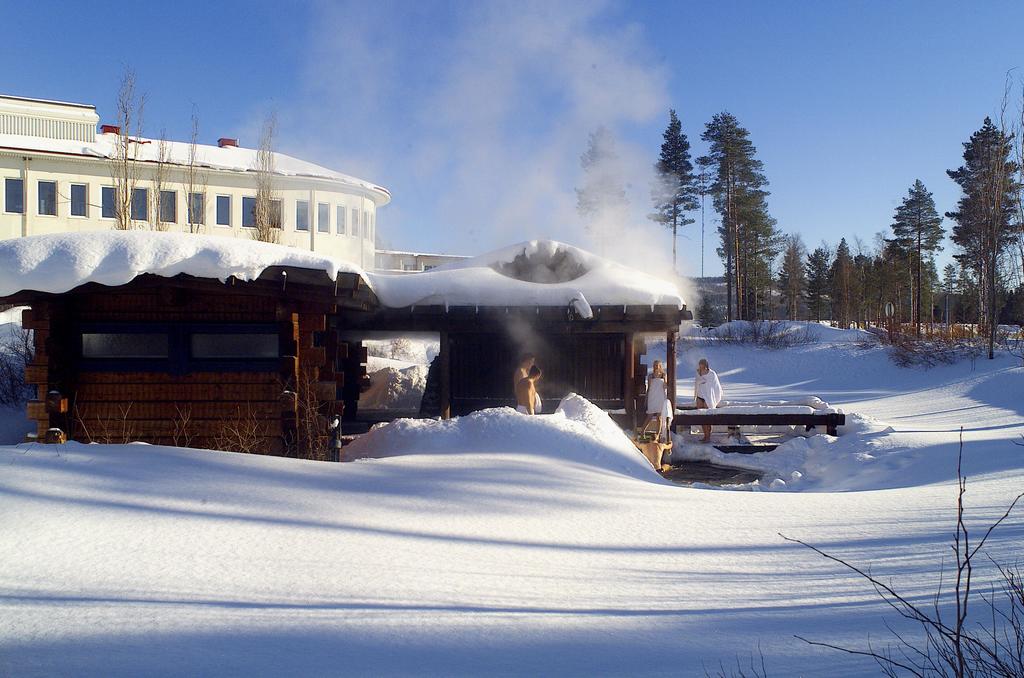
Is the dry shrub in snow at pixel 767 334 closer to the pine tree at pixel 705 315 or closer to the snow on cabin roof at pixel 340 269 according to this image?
the pine tree at pixel 705 315

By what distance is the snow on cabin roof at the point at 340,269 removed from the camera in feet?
24.4

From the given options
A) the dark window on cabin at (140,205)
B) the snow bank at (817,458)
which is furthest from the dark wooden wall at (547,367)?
the dark window on cabin at (140,205)

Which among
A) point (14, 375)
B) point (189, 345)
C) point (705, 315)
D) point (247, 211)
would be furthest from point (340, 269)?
point (705, 315)

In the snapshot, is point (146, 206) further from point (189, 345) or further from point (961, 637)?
point (961, 637)

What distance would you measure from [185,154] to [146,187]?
3886 millimetres

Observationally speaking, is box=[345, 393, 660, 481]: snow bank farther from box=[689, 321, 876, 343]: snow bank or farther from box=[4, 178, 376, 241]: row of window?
box=[689, 321, 876, 343]: snow bank

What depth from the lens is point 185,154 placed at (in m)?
31.5

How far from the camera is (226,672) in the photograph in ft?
9.71

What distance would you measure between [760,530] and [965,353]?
22.4 meters

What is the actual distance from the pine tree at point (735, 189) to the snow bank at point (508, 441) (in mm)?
37559

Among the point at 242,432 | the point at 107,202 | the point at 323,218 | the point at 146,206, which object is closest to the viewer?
the point at 242,432

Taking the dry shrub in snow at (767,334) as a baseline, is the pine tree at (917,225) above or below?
above

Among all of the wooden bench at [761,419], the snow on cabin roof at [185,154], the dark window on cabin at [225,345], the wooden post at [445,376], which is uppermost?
the snow on cabin roof at [185,154]

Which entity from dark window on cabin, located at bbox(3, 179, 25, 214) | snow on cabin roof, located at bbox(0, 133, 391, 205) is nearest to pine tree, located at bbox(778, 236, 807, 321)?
snow on cabin roof, located at bbox(0, 133, 391, 205)
